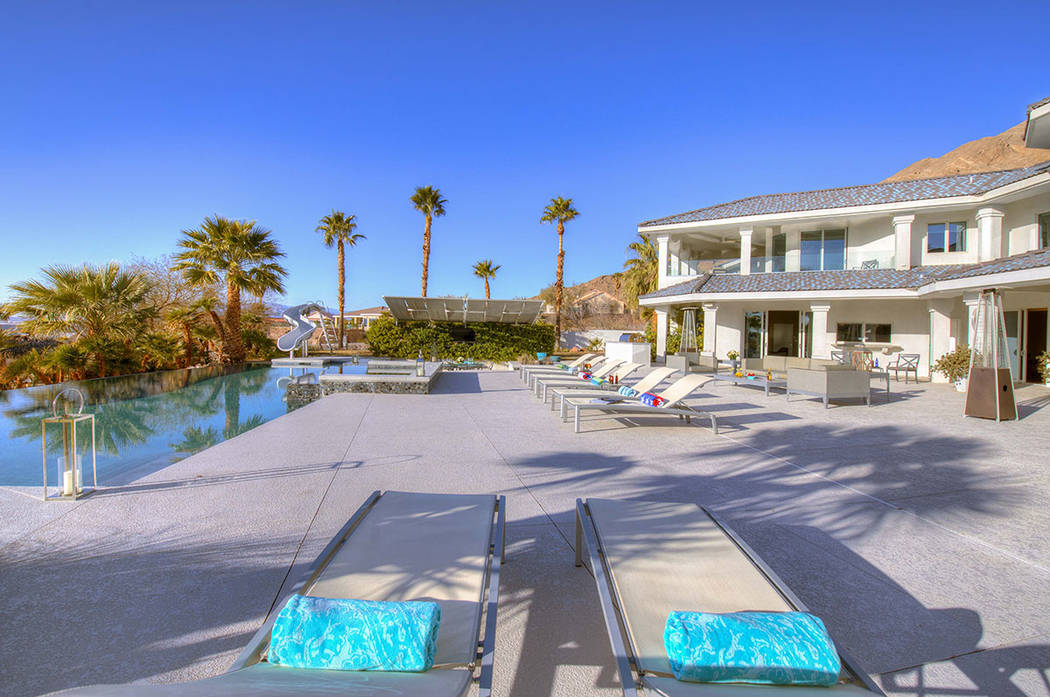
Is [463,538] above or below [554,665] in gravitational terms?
above

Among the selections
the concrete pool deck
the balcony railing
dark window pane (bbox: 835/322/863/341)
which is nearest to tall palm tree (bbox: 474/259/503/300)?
the balcony railing

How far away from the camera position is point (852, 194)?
21.1 meters

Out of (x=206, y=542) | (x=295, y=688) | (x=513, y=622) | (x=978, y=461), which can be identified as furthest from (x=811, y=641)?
(x=978, y=461)

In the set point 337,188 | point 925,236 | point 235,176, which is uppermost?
point 337,188

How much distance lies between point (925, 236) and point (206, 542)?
81.4ft

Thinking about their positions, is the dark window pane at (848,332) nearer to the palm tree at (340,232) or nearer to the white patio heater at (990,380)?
the white patio heater at (990,380)

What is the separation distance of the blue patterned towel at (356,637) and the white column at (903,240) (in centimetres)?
2338

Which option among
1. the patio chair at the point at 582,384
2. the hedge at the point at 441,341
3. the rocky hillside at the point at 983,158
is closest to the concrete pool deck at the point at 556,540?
the patio chair at the point at 582,384

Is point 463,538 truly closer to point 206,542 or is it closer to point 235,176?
point 206,542

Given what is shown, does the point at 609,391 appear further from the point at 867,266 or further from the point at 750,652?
the point at 867,266

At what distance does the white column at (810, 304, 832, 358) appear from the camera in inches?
785

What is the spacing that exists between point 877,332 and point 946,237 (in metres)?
4.23

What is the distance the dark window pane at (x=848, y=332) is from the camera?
834 inches

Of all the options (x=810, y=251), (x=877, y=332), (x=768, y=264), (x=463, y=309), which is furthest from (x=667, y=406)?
(x=463, y=309)
